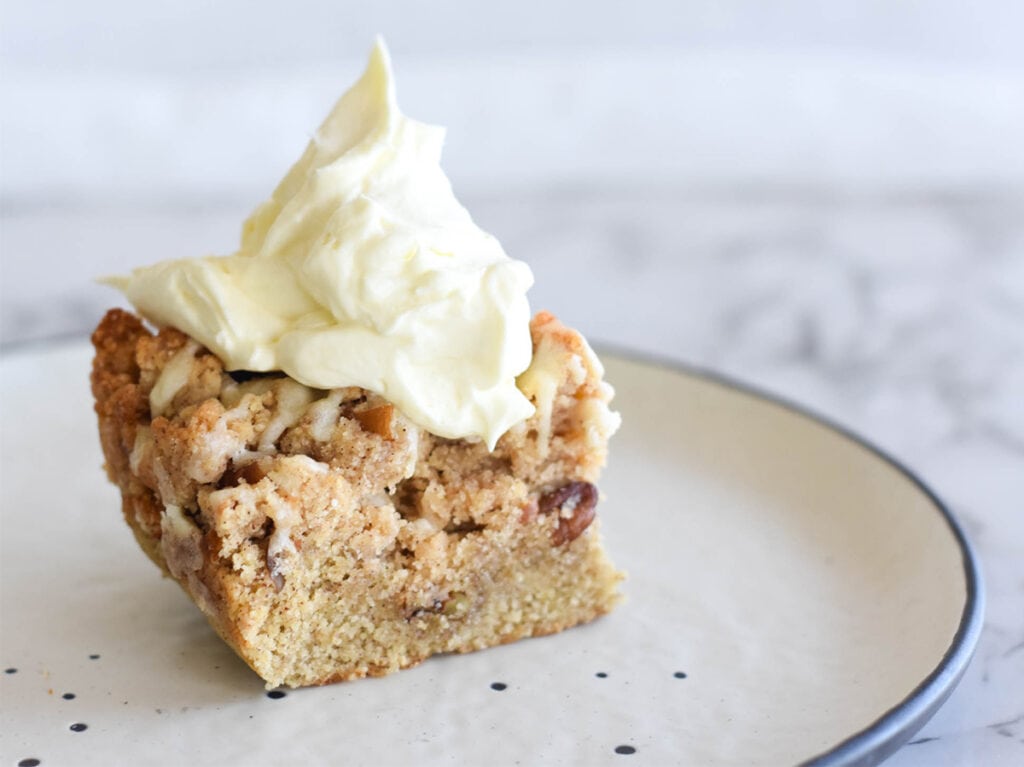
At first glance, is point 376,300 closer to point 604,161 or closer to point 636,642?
point 636,642

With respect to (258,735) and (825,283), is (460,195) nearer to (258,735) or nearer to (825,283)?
(825,283)

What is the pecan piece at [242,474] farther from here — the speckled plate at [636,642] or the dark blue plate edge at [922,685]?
the dark blue plate edge at [922,685]

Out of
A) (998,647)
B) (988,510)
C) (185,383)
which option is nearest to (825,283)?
(988,510)

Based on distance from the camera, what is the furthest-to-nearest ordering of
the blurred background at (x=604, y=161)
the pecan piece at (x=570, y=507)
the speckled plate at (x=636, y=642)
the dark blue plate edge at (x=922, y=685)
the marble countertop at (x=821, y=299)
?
the blurred background at (x=604, y=161)
the marble countertop at (x=821, y=299)
the pecan piece at (x=570, y=507)
the speckled plate at (x=636, y=642)
the dark blue plate edge at (x=922, y=685)

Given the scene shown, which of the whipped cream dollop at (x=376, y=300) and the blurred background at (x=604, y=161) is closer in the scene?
the whipped cream dollop at (x=376, y=300)

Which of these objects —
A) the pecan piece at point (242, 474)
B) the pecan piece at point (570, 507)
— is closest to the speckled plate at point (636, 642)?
the pecan piece at point (570, 507)

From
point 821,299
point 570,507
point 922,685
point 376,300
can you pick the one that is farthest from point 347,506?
point 821,299
